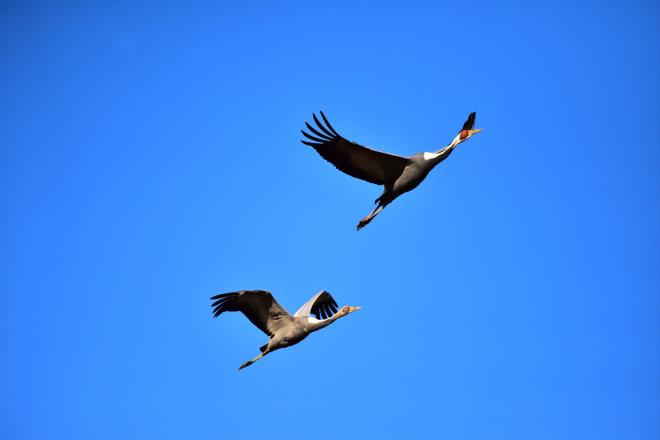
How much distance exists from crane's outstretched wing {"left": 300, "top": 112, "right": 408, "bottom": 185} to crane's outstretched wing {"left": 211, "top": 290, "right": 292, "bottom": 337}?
2989mm

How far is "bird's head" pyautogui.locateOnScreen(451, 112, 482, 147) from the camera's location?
18.0 metres

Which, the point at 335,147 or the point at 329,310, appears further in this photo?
the point at 329,310

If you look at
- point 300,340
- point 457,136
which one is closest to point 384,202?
point 457,136

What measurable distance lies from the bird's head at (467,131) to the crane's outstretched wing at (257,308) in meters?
4.71

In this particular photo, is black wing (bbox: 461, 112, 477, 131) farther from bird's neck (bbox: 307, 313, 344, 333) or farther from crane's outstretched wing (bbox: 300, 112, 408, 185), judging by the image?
bird's neck (bbox: 307, 313, 344, 333)

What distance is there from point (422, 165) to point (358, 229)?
6.27 ft

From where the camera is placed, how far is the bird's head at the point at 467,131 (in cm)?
1795

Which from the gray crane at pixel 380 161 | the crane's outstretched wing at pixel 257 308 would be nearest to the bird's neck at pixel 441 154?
the gray crane at pixel 380 161

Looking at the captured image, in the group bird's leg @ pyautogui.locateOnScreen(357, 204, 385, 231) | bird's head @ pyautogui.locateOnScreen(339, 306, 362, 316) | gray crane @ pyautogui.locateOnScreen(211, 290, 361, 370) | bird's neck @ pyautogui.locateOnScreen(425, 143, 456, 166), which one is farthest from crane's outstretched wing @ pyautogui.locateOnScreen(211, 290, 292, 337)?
bird's neck @ pyautogui.locateOnScreen(425, 143, 456, 166)

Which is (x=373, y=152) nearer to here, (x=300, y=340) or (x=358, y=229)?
(x=358, y=229)

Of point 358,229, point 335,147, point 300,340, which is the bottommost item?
point 300,340

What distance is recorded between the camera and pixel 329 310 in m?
20.4

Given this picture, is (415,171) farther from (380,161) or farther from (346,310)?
(346,310)

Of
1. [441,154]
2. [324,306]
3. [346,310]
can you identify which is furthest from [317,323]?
[441,154]
